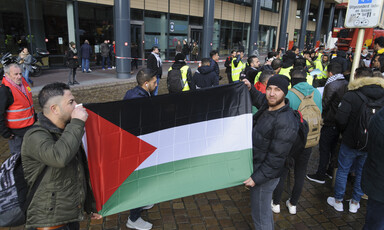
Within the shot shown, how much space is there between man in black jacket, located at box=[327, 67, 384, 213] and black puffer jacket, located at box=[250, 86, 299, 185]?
1.55m

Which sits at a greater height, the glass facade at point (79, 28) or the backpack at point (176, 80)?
the glass facade at point (79, 28)

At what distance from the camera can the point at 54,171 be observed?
2.12m

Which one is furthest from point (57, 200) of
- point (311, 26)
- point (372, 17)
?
point (311, 26)

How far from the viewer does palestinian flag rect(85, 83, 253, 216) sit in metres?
2.52

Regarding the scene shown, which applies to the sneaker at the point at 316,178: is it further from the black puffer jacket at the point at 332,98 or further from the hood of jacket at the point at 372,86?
the hood of jacket at the point at 372,86

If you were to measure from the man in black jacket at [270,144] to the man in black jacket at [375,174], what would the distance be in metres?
0.65

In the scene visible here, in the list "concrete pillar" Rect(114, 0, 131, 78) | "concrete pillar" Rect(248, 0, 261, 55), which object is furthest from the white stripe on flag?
"concrete pillar" Rect(248, 0, 261, 55)

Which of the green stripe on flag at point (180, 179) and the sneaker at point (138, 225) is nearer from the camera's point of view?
the green stripe on flag at point (180, 179)

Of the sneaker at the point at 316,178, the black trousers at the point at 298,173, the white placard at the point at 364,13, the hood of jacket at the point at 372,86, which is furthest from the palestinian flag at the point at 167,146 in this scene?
the white placard at the point at 364,13

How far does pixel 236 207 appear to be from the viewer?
4125mm

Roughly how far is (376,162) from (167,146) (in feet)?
6.36

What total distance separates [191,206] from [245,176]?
153cm

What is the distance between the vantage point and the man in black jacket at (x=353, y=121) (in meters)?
3.67

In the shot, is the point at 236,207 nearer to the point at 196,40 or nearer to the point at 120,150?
the point at 120,150
